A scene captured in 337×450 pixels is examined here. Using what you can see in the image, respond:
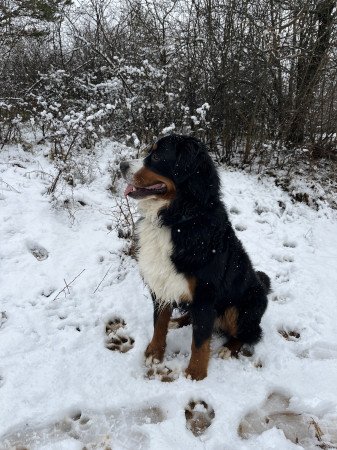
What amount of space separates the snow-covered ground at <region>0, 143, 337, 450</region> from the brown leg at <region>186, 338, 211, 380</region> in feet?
0.22

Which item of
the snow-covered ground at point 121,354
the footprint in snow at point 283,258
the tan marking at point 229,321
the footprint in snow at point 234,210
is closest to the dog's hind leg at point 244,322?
the tan marking at point 229,321

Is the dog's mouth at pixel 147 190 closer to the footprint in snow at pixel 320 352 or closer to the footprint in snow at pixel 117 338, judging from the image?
the footprint in snow at pixel 117 338

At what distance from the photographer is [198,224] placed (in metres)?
2.43

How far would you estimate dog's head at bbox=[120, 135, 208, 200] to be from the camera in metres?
2.36

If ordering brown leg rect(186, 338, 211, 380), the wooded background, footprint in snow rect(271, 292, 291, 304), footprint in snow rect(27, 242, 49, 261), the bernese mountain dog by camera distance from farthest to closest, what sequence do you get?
the wooded background, footprint in snow rect(27, 242, 49, 261), footprint in snow rect(271, 292, 291, 304), brown leg rect(186, 338, 211, 380), the bernese mountain dog

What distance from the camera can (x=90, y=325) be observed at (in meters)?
3.13

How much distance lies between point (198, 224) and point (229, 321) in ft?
3.06

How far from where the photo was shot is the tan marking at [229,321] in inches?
111

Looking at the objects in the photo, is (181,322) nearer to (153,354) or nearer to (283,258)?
(153,354)

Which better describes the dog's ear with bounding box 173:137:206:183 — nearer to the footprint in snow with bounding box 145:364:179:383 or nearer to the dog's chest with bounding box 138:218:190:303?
the dog's chest with bounding box 138:218:190:303

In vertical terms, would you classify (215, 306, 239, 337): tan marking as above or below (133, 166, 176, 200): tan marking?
below

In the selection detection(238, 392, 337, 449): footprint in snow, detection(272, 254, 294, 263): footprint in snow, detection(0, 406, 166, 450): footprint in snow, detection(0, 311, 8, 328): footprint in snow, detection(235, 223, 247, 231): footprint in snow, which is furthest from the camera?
detection(235, 223, 247, 231): footprint in snow

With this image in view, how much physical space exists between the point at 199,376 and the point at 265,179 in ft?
15.6

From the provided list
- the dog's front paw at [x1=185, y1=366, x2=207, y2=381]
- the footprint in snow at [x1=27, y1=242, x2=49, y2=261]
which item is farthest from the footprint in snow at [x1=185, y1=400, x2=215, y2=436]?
the footprint in snow at [x1=27, y1=242, x2=49, y2=261]
